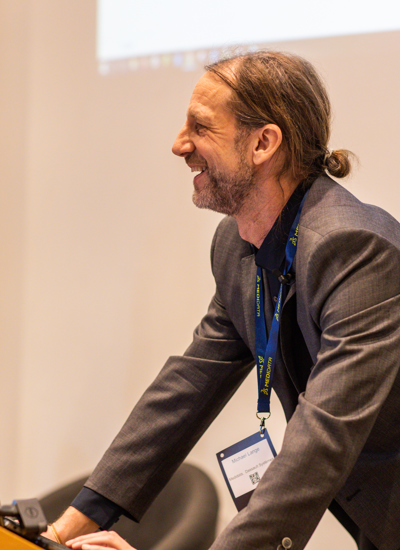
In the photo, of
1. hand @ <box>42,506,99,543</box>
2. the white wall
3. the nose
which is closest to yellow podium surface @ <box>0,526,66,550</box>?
hand @ <box>42,506,99,543</box>

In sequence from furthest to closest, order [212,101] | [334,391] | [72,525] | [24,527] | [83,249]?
[83,249] → [212,101] → [72,525] → [334,391] → [24,527]

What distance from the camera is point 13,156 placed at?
299 centimetres

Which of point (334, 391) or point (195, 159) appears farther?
point (195, 159)

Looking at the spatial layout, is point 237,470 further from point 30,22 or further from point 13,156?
point 30,22

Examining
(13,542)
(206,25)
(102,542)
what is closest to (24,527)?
(13,542)

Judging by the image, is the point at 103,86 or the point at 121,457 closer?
the point at 121,457

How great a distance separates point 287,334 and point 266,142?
1.52ft

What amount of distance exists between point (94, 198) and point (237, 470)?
5.50 ft

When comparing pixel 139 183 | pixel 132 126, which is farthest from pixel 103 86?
pixel 139 183

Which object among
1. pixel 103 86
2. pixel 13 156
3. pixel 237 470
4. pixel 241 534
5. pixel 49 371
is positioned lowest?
pixel 49 371

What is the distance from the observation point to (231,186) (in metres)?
1.44

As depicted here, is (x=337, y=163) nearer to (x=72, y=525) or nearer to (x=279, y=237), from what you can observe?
(x=279, y=237)

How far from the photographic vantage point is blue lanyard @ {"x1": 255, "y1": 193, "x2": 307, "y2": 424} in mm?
1307

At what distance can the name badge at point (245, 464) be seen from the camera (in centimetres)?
149
